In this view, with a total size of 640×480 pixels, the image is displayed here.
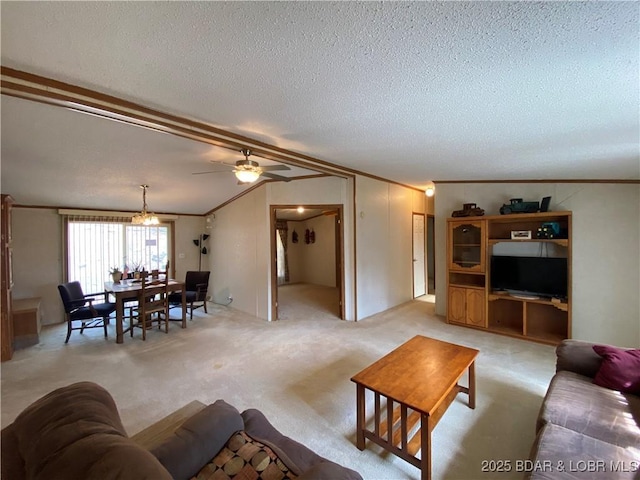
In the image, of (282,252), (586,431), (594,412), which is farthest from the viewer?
(282,252)

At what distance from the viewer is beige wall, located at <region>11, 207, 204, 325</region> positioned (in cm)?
465

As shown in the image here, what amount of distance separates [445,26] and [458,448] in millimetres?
2545

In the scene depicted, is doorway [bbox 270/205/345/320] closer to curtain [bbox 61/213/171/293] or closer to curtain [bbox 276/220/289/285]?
curtain [bbox 276/220/289/285]

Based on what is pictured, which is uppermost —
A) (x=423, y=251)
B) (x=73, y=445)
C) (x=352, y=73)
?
(x=352, y=73)

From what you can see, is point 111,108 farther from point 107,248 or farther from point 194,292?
point 107,248

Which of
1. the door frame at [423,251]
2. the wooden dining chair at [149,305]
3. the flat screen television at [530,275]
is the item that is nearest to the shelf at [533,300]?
the flat screen television at [530,275]

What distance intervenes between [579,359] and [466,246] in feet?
8.33

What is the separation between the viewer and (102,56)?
1469 mm

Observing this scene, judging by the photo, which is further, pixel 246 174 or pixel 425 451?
pixel 246 174

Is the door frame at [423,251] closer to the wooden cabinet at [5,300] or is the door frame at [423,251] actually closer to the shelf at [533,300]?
the shelf at [533,300]

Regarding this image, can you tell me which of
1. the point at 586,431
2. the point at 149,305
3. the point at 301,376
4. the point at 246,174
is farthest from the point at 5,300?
the point at 586,431

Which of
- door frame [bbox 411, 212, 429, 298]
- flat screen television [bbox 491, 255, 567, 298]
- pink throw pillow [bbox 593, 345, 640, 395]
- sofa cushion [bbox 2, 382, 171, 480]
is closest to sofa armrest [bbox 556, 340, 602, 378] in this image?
pink throw pillow [bbox 593, 345, 640, 395]

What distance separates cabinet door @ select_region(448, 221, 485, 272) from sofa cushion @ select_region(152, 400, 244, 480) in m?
4.04

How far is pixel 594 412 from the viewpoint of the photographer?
163 centimetres
